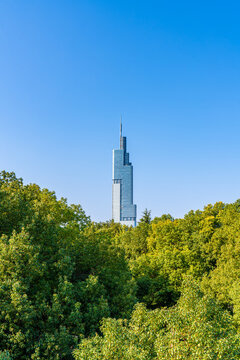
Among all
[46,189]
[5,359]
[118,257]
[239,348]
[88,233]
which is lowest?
[5,359]

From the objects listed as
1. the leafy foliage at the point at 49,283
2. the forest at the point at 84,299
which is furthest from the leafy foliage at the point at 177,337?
the leafy foliage at the point at 49,283

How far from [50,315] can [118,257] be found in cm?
999

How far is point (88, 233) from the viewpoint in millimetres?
27672

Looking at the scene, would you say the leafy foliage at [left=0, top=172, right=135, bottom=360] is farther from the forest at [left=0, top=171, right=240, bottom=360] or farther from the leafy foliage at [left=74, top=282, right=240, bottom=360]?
the leafy foliage at [left=74, top=282, right=240, bottom=360]

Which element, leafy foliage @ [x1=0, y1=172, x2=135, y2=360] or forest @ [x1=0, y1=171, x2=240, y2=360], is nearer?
forest @ [x1=0, y1=171, x2=240, y2=360]

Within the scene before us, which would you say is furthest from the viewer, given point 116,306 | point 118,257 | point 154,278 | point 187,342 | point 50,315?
point 154,278

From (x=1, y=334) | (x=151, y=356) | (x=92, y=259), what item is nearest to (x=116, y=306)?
(x=92, y=259)

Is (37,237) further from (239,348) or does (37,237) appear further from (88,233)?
(239,348)

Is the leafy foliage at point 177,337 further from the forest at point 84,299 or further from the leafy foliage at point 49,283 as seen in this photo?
the leafy foliage at point 49,283

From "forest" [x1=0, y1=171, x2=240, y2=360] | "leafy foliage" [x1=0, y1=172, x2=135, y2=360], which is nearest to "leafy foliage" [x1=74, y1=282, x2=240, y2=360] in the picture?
"forest" [x1=0, y1=171, x2=240, y2=360]

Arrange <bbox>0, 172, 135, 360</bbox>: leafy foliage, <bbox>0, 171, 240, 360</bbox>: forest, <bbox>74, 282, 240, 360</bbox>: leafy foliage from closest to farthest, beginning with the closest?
<bbox>74, 282, 240, 360</bbox>: leafy foliage → <bbox>0, 171, 240, 360</bbox>: forest → <bbox>0, 172, 135, 360</bbox>: leafy foliage

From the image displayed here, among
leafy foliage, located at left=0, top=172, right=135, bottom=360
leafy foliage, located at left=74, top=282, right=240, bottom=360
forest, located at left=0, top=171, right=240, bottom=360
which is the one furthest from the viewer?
leafy foliage, located at left=0, top=172, right=135, bottom=360

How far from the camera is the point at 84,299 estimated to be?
20875 millimetres

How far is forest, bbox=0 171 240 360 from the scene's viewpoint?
474 inches
